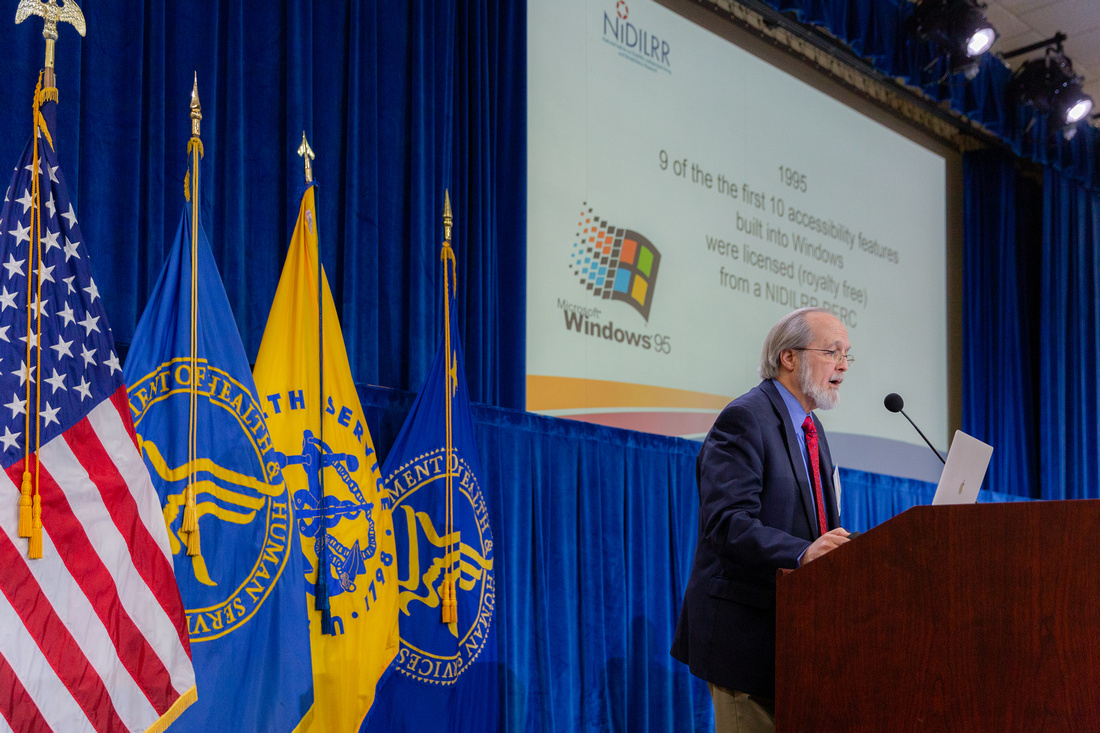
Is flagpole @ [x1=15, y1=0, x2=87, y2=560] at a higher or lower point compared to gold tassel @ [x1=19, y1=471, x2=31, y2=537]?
higher

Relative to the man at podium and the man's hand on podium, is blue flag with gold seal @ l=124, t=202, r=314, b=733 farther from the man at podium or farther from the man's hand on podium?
the man's hand on podium

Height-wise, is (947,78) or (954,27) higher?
(954,27)

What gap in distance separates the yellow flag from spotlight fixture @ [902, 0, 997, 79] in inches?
163

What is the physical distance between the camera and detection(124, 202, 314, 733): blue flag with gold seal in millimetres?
2893

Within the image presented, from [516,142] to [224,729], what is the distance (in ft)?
8.46

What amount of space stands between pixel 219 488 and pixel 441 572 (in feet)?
2.94

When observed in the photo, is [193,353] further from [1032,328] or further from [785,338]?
[1032,328]

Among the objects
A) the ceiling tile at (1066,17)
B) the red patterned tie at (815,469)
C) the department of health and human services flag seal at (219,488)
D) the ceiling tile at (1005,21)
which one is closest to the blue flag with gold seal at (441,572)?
the department of health and human services flag seal at (219,488)

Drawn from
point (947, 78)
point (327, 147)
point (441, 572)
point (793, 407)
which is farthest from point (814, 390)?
point (947, 78)

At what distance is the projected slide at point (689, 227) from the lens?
15.4 ft

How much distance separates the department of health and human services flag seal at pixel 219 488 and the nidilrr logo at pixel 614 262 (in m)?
1.99

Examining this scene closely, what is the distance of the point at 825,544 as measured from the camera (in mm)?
2131

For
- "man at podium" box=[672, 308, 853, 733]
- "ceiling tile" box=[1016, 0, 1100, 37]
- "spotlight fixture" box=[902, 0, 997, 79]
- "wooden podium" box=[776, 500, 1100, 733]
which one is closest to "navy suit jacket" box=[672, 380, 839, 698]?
"man at podium" box=[672, 308, 853, 733]

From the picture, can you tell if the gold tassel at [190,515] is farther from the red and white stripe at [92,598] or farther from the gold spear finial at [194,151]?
the gold spear finial at [194,151]
